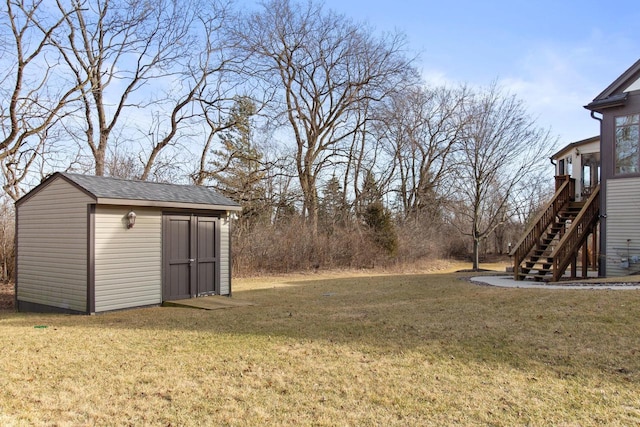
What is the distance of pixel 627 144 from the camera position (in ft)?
37.7

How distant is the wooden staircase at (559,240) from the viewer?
1144 centimetres

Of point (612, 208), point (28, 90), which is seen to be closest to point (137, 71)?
point (28, 90)

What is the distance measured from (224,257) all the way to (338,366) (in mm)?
6500

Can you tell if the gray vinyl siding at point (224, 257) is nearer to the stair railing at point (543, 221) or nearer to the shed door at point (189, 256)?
the shed door at point (189, 256)

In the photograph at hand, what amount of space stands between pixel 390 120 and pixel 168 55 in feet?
38.2

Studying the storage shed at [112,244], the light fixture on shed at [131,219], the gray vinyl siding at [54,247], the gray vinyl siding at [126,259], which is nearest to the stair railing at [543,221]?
the storage shed at [112,244]

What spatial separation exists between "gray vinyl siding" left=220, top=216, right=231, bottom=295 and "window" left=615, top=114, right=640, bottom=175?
9.62m

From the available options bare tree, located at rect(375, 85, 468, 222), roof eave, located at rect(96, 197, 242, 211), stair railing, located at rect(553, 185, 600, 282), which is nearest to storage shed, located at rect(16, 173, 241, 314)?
roof eave, located at rect(96, 197, 242, 211)

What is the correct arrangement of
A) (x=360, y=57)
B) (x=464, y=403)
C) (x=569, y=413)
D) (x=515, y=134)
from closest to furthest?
(x=569, y=413) < (x=464, y=403) < (x=515, y=134) < (x=360, y=57)

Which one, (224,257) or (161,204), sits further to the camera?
(224,257)

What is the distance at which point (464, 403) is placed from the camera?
3.76 meters

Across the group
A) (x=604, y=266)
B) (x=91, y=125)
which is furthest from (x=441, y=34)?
(x=91, y=125)

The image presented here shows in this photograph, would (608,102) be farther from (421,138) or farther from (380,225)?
(421,138)

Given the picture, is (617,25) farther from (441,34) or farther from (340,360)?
(340,360)
